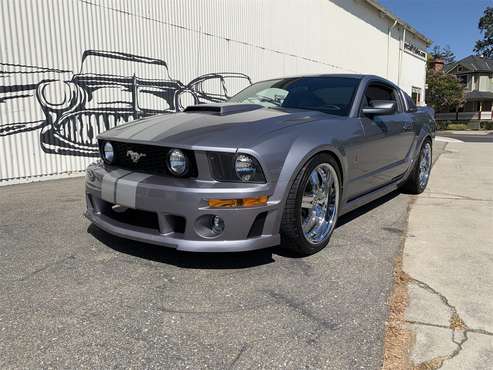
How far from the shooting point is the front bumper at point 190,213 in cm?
271

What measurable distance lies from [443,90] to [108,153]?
45767mm

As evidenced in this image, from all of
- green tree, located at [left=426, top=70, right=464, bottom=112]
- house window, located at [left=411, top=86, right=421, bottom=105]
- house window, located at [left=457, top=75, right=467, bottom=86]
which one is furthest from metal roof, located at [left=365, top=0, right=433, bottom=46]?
house window, located at [left=457, top=75, right=467, bottom=86]

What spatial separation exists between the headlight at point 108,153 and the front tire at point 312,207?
1403mm

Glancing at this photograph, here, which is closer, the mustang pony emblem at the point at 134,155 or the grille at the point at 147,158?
the grille at the point at 147,158

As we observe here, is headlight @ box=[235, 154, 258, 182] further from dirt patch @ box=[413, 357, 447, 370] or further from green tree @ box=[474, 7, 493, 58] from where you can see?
green tree @ box=[474, 7, 493, 58]

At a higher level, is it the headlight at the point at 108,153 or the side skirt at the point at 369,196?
the headlight at the point at 108,153

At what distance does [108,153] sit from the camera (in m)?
3.37

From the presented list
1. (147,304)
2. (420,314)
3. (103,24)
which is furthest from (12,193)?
(420,314)

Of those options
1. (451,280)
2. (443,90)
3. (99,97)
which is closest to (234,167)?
(451,280)

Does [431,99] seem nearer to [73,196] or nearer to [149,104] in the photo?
[149,104]

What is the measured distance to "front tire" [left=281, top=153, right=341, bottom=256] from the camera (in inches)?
118

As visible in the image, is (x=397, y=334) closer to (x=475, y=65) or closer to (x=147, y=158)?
(x=147, y=158)

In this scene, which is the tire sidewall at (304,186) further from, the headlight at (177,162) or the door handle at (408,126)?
the door handle at (408,126)

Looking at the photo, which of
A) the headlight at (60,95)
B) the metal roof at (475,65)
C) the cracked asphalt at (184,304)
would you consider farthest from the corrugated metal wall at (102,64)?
the metal roof at (475,65)
